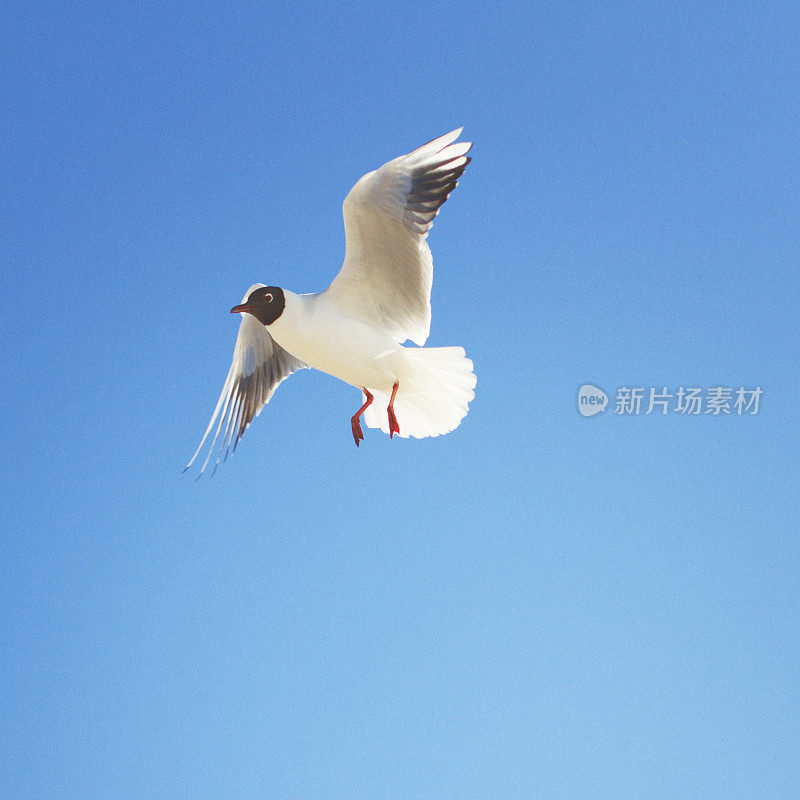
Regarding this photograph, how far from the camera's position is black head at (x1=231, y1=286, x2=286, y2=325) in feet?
A: 10.2

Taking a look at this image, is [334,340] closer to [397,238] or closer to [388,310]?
[388,310]

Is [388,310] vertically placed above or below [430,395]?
above

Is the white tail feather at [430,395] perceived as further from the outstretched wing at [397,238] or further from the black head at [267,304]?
the black head at [267,304]

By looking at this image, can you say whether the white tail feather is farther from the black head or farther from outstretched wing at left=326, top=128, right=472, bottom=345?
the black head

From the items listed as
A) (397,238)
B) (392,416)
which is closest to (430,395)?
(392,416)

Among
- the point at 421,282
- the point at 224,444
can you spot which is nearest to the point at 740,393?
the point at 421,282

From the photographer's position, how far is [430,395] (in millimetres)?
3340

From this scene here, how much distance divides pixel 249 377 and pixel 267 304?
2.30 feet

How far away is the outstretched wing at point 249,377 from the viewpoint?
3.70 metres

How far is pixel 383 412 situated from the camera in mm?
3492

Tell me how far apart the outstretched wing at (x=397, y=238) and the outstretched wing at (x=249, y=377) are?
23.2 inches

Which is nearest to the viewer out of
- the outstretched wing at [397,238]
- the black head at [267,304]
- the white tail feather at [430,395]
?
the outstretched wing at [397,238]

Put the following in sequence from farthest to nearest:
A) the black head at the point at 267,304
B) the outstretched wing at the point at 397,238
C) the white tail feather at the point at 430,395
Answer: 1. the white tail feather at the point at 430,395
2. the black head at the point at 267,304
3. the outstretched wing at the point at 397,238

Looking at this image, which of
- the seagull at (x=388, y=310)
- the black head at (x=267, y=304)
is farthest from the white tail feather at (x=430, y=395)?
the black head at (x=267, y=304)
